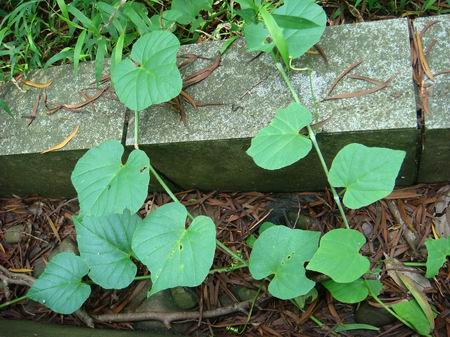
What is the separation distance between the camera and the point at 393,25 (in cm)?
164

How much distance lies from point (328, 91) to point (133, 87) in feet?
2.00

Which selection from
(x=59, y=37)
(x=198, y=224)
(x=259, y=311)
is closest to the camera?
(x=198, y=224)

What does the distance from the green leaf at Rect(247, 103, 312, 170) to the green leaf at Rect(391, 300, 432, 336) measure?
61 centimetres

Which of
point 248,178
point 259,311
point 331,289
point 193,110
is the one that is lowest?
point 259,311

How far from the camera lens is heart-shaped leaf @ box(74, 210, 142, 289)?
70.2 inches

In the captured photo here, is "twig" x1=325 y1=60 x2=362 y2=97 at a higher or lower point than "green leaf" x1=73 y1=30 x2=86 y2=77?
lower

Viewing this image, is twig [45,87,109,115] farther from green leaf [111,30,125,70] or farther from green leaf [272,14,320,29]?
green leaf [272,14,320,29]

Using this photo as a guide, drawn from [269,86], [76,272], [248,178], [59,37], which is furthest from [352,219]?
[59,37]

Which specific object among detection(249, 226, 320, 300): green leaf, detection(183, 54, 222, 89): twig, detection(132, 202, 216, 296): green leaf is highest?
detection(183, 54, 222, 89): twig

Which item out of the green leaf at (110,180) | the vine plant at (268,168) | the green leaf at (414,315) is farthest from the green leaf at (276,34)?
the green leaf at (414,315)

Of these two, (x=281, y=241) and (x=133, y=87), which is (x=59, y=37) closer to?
(x=133, y=87)

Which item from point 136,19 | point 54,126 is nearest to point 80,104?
point 54,126

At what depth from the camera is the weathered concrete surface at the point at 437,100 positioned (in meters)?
1.51

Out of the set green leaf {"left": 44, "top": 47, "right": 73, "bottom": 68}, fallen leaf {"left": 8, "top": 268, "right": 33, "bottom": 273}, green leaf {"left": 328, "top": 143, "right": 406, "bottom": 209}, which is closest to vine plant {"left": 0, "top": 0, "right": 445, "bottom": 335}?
green leaf {"left": 328, "top": 143, "right": 406, "bottom": 209}
